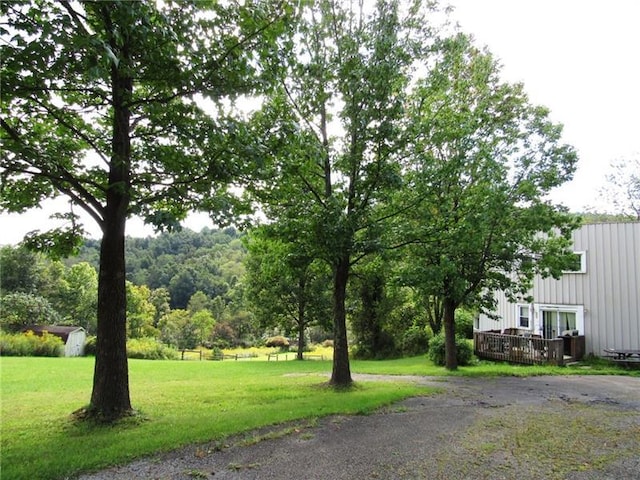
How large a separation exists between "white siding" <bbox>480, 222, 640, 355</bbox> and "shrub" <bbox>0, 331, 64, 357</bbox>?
28698 millimetres

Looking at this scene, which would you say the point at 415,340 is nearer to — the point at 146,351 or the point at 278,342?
the point at 146,351

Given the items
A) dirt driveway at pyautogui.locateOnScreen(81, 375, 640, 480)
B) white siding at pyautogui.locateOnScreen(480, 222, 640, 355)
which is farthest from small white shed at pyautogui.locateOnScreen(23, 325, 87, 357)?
white siding at pyautogui.locateOnScreen(480, 222, 640, 355)

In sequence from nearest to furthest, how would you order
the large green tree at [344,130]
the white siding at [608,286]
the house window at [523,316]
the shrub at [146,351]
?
1. the large green tree at [344,130]
2. the white siding at [608,286]
3. the house window at [523,316]
4. the shrub at [146,351]

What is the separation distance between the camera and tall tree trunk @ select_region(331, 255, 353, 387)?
10797 mm

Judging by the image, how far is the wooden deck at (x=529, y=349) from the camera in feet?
51.6

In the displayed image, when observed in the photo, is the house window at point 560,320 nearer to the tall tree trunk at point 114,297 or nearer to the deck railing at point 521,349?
the deck railing at point 521,349

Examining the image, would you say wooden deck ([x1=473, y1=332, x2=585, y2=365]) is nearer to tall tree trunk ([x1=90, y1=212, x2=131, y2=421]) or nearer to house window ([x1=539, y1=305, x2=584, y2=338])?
house window ([x1=539, y1=305, x2=584, y2=338])

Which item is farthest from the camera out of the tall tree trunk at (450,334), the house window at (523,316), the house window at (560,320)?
the house window at (523,316)

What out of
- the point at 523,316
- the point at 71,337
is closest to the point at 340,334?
the point at 523,316

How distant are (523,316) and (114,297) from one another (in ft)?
65.8

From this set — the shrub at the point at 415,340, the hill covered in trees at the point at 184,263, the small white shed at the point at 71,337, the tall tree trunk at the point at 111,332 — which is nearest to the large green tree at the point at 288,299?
the shrub at the point at 415,340

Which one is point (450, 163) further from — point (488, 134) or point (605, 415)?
point (605, 415)

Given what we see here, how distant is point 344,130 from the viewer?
10.8 m

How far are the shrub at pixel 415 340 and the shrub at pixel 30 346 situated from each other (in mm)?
21936
